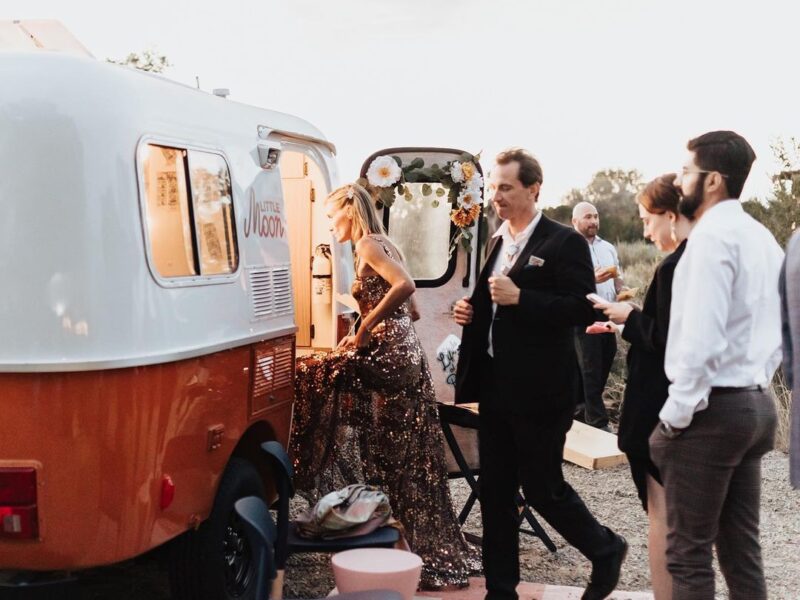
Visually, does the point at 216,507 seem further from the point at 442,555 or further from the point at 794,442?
the point at 794,442

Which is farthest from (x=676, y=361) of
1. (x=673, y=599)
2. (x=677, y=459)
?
(x=673, y=599)

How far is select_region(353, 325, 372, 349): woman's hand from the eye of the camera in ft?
17.8

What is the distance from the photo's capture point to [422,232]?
8.99m

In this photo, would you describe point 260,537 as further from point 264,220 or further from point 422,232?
point 422,232

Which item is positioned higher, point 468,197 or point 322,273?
point 468,197

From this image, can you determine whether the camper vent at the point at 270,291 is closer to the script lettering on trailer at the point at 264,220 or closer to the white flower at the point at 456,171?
the script lettering on trailer at the point at 264,220

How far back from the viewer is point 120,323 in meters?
3.49

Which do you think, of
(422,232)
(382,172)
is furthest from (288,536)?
(422,232)

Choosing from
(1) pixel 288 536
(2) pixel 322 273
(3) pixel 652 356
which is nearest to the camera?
(3) pixel 652 356

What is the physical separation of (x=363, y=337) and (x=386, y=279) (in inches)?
13.2

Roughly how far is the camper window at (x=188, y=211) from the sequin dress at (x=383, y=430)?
124 cm

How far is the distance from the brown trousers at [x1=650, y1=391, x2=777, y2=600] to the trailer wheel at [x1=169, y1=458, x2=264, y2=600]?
166 centimetres

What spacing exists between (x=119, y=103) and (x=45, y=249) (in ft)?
1.95

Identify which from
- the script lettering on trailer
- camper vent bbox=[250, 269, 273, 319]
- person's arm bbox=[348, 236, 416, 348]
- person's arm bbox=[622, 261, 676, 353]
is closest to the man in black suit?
person's arm bbox=[622, 261, 676, 353]
